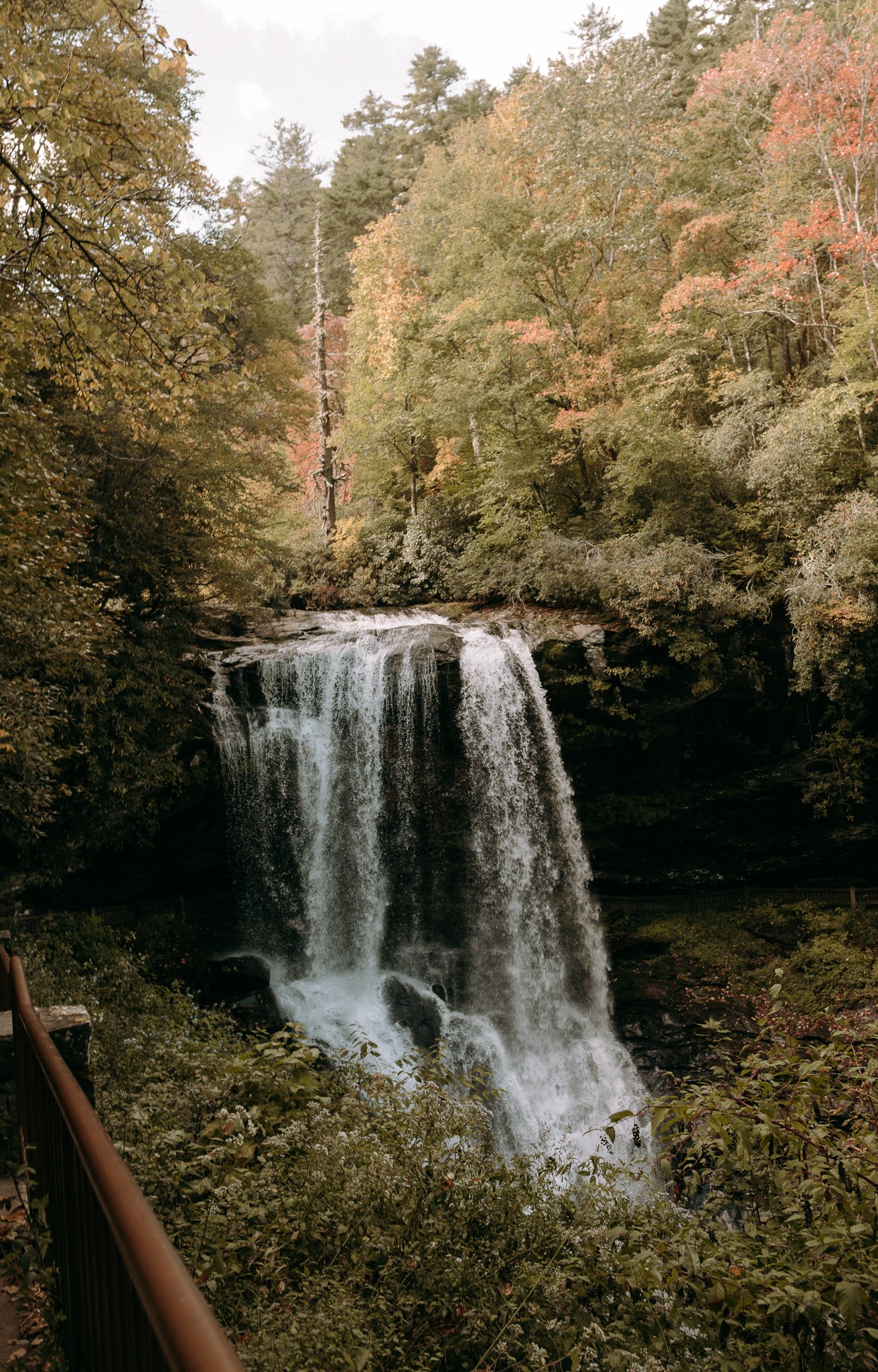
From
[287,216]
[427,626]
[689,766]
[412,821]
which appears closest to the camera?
[412,821]

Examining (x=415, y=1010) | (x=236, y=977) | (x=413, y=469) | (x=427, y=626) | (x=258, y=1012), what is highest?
(x=413, y=469)

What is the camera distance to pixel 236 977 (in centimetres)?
1089

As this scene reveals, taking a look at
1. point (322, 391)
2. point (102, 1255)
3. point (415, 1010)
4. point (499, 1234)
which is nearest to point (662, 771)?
point (415, 1010)

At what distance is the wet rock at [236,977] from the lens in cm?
1073

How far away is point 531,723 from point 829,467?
7.37 meters

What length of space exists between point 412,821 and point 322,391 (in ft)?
52.7

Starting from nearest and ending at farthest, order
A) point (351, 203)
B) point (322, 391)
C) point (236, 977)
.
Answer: point (236, 977) → point (322, 391) → point (351, 203)

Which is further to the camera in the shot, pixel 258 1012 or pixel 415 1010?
pixel 415 1010

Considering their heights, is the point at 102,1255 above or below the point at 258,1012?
above

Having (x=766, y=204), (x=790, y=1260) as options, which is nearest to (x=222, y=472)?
(x=790, y=1260)

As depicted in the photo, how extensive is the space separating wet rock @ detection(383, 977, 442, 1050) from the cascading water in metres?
0.42

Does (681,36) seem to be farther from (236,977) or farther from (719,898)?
(236,977)

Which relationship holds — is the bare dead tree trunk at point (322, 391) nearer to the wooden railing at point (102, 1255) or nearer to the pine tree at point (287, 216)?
the pine tree at point (287, 216)

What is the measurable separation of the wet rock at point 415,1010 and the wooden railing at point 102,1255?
8.49m
